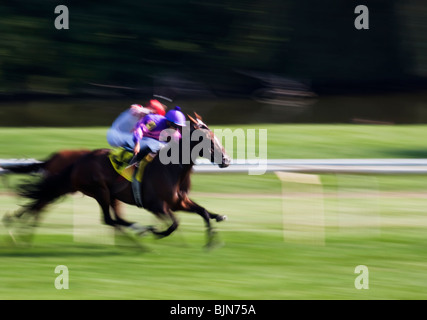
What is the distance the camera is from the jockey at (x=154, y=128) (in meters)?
7.52

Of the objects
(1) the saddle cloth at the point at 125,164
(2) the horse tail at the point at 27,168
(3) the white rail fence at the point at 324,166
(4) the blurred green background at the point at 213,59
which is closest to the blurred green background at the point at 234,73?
(4) the blurred green background at the point at 213,59

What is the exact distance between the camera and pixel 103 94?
80.5 feet

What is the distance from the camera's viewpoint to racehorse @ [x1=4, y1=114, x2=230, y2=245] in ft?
25.2

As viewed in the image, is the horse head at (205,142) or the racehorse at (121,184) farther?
the racehorse at (121,184)

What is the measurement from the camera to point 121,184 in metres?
8.03

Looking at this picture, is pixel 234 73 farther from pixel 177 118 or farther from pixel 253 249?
pixel 177 118

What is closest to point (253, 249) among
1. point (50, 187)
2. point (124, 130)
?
point (124, 130)

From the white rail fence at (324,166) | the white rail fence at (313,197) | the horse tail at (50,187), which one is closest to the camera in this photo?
the horse tail at (50,187)

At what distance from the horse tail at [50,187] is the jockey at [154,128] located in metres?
0.97

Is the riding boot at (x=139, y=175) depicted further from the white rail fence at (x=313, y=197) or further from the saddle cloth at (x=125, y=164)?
the white rail fence at (x=313, y=197)

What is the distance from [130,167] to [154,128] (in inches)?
20.0

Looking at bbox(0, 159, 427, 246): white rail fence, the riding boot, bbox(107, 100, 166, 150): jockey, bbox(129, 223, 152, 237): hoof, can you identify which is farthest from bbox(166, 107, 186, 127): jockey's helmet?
bbox(0, 159, 427, 246): white rail fence

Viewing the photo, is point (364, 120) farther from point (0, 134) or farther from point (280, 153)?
point (0, 134)

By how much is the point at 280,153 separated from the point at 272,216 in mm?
4738
